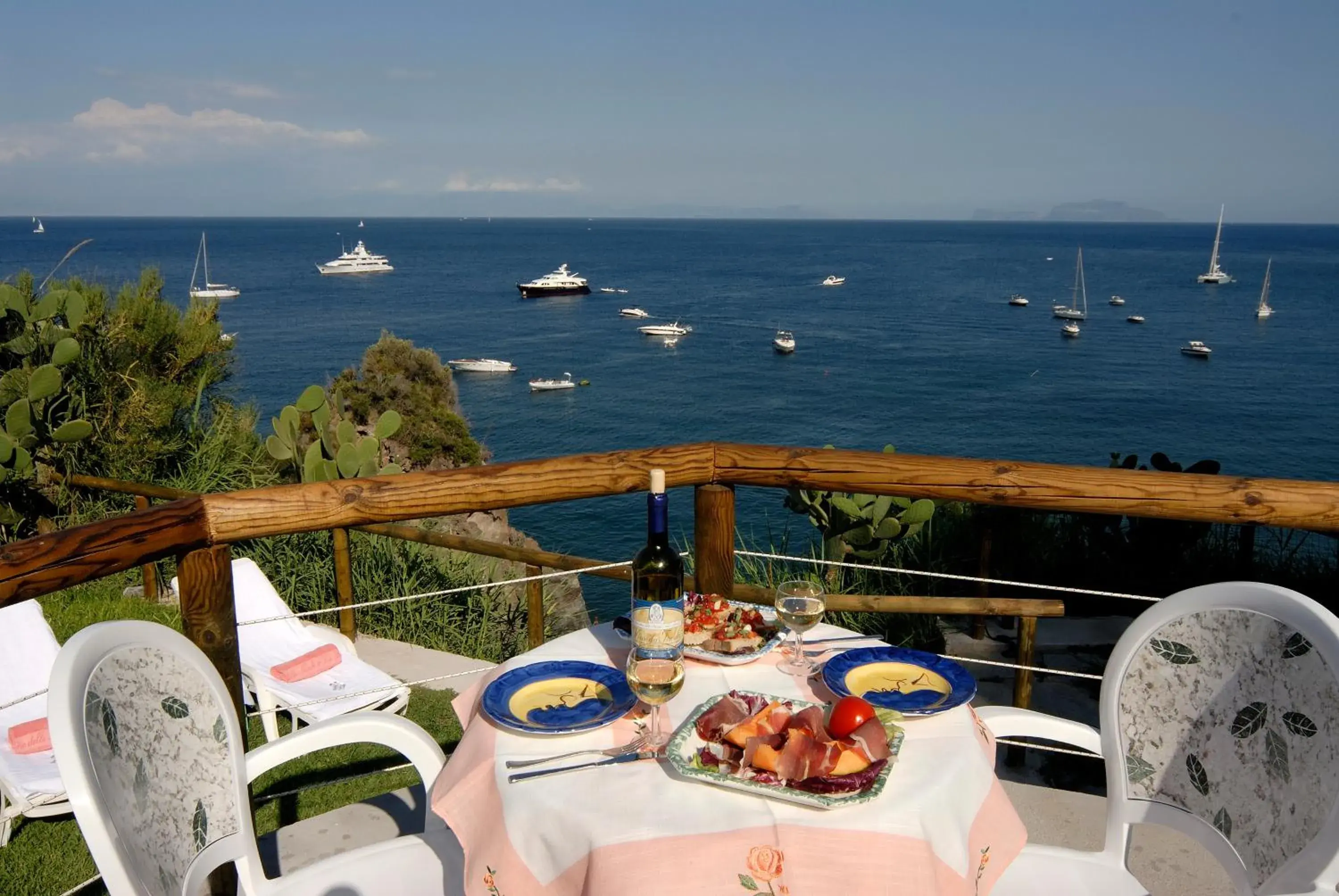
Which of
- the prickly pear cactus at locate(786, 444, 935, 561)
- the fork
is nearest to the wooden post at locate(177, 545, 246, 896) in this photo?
the fork

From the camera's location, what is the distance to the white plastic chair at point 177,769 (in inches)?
47.9

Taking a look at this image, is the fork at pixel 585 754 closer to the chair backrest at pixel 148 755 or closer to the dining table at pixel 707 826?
the dining table at pixel 707 826

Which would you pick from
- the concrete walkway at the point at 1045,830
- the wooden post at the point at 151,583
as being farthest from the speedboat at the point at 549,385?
the concrete walkway at the point at 1045,830

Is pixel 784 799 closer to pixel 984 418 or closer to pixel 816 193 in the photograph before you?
pixel 984 418

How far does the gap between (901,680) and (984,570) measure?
2904 mm

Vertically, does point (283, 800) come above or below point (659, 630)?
below

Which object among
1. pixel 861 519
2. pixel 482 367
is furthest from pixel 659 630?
pixel 482 367

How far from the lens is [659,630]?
1535mm

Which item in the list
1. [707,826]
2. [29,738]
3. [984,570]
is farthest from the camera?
[984,570]

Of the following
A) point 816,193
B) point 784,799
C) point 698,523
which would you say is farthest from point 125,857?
point 816,193

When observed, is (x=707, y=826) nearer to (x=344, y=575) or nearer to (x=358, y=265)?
(x=344, y=575)

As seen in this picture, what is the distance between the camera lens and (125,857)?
48.3 inches

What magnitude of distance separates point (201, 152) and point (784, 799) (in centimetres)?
8538

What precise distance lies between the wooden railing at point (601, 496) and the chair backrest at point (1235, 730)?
46 cm
